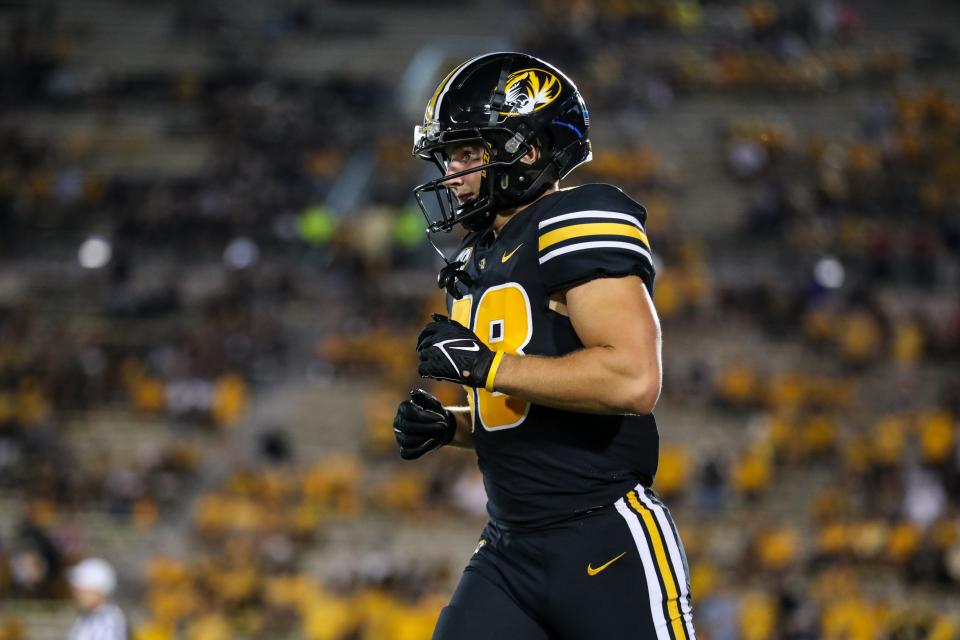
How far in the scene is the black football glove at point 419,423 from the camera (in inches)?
135

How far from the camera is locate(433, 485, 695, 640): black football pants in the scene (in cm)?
310

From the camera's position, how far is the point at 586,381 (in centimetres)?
295

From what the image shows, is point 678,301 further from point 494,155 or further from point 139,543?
point 494,155

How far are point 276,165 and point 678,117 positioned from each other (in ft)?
23.8

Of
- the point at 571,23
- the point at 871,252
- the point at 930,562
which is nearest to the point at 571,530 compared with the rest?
the point at 930,562

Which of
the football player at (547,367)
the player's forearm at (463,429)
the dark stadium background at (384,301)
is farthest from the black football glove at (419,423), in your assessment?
the dark stadium background at (384,301)

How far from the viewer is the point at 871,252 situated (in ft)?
61.9

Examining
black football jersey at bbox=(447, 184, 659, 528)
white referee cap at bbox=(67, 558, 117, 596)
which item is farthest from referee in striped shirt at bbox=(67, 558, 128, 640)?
black football jersey at bbox=(447, 184, 659, 528)

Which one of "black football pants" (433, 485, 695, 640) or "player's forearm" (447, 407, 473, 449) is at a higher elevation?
"player's forearm" (447, 407, 473, 449)

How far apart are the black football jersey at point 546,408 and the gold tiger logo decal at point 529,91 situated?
233 mm

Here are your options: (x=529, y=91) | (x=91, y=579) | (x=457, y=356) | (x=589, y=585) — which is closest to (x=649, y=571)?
(x=589, y=585)

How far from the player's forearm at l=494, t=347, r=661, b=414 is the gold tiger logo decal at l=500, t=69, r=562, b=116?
644 mm

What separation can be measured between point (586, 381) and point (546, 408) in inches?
10.5

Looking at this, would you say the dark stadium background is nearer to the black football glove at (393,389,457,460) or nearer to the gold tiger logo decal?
the black football glove at (393,389,457,460)
